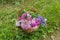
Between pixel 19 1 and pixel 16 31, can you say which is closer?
pixel 16 31

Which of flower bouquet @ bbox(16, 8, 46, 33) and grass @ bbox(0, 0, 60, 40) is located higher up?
flower bouquet @ bbox(16, 8, 46, 33)

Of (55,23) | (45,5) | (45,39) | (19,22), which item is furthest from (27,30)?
(45,5)

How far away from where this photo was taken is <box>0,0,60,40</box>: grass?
3654 mm

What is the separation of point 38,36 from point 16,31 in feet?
1.21

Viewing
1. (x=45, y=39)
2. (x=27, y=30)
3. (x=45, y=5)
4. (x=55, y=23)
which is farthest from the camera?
(x=45, y=5)

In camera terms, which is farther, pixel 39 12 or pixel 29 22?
pixel 39 12

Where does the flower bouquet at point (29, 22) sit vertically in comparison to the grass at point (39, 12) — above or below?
above

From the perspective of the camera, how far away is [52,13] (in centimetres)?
433

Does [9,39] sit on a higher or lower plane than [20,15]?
lower

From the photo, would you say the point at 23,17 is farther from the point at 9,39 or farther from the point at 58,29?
the point at 58,29

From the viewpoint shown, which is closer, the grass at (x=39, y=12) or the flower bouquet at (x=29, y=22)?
the flower bouquet at (x=29, y=22)

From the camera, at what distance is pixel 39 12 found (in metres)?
4.35

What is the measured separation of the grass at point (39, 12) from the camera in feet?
12.0

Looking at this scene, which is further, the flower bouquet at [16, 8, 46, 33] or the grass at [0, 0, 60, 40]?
the grass at [0, 0, 60, 40]
